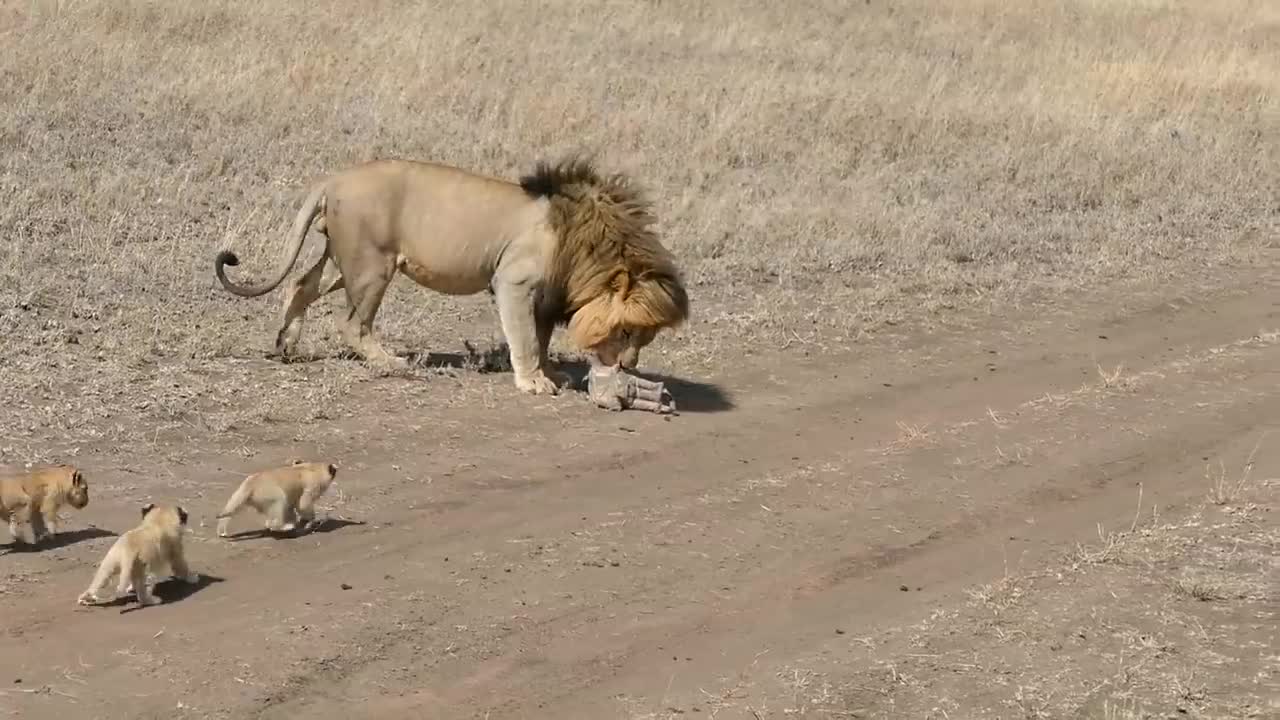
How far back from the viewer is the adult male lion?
9.66 metres

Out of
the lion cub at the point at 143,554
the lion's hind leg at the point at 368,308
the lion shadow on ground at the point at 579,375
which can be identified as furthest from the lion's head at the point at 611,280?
the lion cub at the point at 143,554

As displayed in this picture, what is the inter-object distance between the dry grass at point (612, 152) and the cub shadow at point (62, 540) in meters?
1.33

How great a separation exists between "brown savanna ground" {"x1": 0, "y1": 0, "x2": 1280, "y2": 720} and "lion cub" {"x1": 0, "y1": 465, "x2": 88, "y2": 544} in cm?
13

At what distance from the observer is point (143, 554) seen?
20.2 feet

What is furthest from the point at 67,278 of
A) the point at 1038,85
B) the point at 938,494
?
the point at 1038,85

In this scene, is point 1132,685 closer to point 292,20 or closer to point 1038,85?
point 292,20

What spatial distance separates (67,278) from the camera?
1112 centimetres

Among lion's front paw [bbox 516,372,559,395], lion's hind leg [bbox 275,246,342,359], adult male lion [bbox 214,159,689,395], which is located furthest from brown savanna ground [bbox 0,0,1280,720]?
adult male lion [bbox 214,159,689,395]

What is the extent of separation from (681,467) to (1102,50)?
52.2ft

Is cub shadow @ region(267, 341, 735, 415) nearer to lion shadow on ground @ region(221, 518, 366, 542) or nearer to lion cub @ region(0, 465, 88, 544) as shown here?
lion shadow on ground @ region(221, 518, 366, 542)

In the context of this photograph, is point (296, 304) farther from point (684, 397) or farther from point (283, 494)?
point (283, 494)

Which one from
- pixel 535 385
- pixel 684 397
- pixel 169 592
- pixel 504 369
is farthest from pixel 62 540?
pixel 684 397

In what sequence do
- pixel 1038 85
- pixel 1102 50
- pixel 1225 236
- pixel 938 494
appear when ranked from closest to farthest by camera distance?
1. pixel 938 494
2. pixel 1225 236
3. pixel 1038 85
4. pixel 1102 50

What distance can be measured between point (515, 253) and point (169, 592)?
375cm
